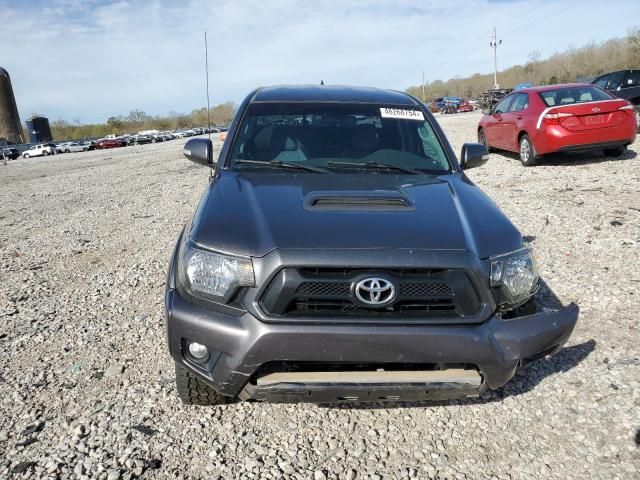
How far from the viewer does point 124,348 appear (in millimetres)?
3594

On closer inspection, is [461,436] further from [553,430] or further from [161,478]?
[161,478]

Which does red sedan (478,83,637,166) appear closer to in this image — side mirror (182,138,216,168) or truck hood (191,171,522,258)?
truck hood (191,171,522,258)

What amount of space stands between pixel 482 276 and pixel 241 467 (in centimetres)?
144

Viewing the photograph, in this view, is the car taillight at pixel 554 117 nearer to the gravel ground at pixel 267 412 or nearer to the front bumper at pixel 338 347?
the gravel ground at pixel 267 412

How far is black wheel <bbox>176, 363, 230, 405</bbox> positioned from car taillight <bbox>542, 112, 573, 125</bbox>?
859 cm

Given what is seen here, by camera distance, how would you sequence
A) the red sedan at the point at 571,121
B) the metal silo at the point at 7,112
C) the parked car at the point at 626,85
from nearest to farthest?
1. the red sedan at the point at 571,121
2. the parked car at the point at 626,85
3. the metal silo at the point at 7,112

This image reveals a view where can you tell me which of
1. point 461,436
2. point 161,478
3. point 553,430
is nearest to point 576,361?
point 553,430

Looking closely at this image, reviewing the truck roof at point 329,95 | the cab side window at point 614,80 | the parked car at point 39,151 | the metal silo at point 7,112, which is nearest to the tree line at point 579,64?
the cab side window at point 614,80

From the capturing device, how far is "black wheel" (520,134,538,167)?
9812 millimetres

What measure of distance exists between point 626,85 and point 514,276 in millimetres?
13539

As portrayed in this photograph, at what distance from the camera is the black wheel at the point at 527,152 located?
9812 millimetres

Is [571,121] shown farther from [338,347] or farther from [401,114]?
[338,347]

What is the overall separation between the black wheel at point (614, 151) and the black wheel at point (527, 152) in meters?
1.45

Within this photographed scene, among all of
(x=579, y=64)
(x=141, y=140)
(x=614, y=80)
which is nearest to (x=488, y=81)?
(x=579, y=64)
